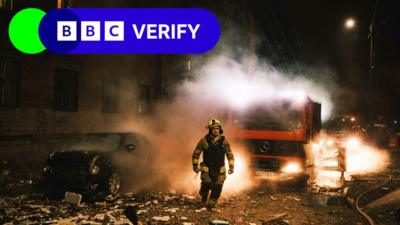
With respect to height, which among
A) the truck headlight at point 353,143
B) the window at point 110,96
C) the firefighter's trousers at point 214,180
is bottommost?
the truck headlight at point 353,143

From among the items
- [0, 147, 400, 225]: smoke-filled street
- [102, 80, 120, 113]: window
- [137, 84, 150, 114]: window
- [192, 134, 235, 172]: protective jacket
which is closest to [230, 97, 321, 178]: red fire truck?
[0, 147, 400, 225]: smoke-filled street

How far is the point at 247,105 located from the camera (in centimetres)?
1185

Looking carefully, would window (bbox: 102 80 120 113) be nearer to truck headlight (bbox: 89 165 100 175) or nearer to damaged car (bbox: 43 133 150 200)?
damaged car (bbox: 43 133 150 200)

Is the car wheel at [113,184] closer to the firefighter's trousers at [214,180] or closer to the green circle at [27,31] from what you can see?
the firefighter's trousers at [214,180]

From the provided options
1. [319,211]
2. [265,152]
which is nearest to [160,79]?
[265,152]

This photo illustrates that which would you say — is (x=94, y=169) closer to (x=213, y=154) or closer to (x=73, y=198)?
(x=73, y=198)

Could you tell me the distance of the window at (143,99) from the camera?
71.9 ft

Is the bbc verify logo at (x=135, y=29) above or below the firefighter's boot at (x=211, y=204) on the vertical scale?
above

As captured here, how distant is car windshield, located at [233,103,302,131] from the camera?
11305 millimetres

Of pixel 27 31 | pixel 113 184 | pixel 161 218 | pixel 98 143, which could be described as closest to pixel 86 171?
pixel 113 184

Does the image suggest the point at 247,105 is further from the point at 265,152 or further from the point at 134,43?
the point at 134,43

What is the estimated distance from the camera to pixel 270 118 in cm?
1149

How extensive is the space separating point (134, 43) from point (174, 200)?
572 cm

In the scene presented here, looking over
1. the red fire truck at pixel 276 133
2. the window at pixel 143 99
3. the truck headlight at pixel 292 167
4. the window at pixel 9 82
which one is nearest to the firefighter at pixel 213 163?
the red fire truck at pixel 276 133
